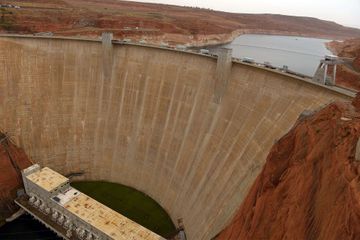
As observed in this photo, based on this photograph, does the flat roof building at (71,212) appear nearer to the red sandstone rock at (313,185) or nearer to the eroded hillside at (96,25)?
the red sandstone rock at (313,185)

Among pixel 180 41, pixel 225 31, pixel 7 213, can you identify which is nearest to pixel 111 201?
pixel 7 213

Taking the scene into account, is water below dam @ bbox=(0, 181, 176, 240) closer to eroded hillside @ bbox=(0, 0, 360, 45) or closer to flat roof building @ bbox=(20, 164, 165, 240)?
flat roof building @ bbox=(20, 164, 165, 240)

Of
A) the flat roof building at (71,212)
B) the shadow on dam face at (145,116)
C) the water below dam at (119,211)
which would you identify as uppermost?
the shadow on dam face at (145,116)

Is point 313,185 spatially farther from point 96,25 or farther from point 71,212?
point 96,25

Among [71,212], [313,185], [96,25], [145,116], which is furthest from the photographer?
[96,25]

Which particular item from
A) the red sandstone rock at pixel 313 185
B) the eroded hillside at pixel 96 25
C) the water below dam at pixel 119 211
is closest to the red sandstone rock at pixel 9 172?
the water below dam at pixel 119 211

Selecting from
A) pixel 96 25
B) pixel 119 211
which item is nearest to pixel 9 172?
pixel 119 211

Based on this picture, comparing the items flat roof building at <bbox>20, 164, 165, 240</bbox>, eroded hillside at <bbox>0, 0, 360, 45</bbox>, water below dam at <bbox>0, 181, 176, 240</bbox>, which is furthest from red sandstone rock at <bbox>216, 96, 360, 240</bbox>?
eroded hillside at <bbox>0, 0, 360, 45</bbox>
